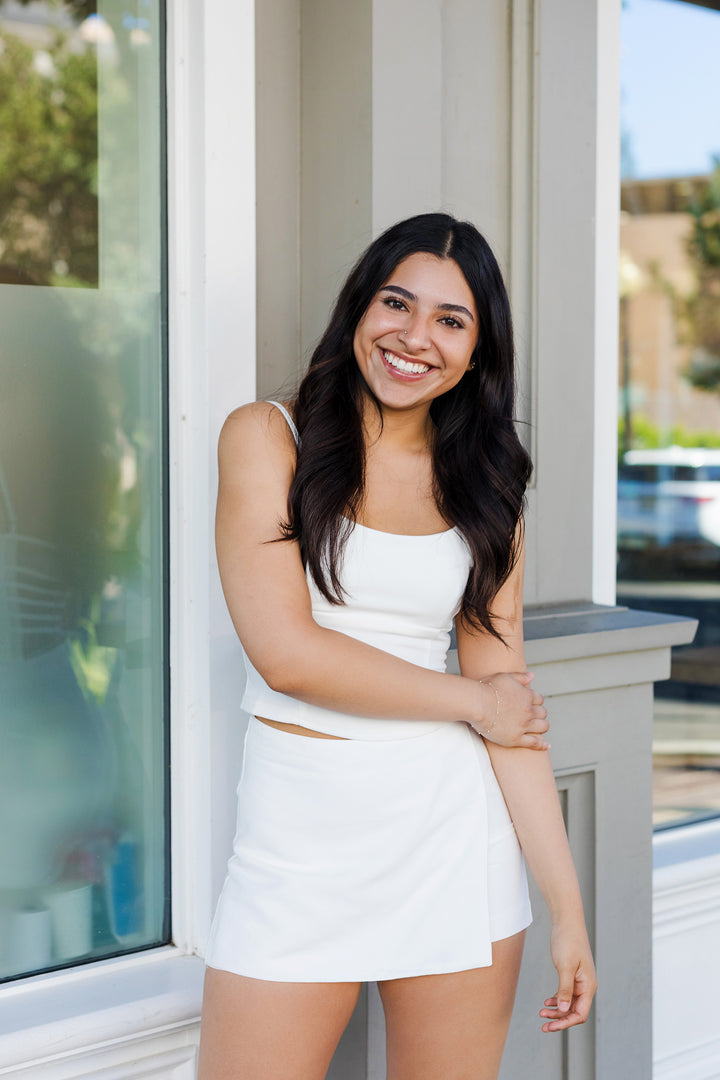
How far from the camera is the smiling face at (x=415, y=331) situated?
4.55 feet

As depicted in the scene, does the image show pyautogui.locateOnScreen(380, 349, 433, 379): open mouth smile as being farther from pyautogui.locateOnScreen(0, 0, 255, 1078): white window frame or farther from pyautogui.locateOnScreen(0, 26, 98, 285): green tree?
pyautogui.locateOnScreen(0, 26, 98, 285): green tree

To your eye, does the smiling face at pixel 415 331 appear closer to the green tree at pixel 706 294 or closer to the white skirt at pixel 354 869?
the white skirt at pixel 354 869

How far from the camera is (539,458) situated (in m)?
2.11

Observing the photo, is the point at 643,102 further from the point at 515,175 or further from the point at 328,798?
the point at 328,798

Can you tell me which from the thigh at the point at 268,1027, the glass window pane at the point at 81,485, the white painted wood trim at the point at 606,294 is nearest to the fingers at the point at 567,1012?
the thigh at the point at 268,1027

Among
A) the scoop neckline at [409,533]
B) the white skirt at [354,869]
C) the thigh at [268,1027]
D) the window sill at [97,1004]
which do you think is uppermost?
the scoop neckline at [409,533]

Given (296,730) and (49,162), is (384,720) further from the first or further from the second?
(49,162)

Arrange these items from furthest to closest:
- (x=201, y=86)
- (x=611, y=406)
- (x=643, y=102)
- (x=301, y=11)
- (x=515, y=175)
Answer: (x=643, y=102)
(x=611, y=406)
(x=515, y=175)
(x=301, y=11)
(x=201, y=86)

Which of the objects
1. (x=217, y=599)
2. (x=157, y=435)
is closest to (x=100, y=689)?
(x=217, y=599)

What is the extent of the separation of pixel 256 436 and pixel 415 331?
0.84 feet

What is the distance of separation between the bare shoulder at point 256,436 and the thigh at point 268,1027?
64 centimetres

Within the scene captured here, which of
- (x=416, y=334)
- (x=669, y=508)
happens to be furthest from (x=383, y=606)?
(x=669, y=508)

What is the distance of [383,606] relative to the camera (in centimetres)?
135

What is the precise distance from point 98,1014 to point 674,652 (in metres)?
2.04
